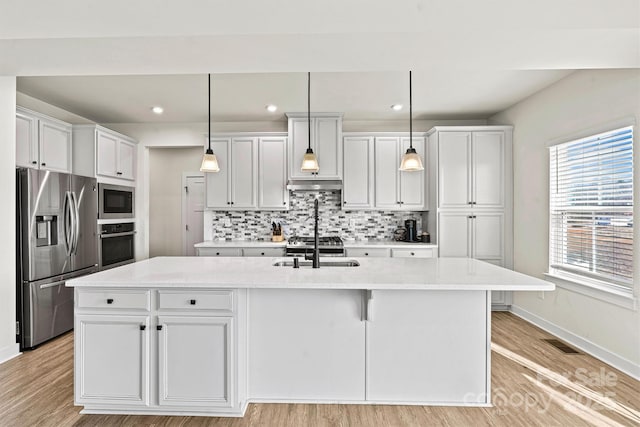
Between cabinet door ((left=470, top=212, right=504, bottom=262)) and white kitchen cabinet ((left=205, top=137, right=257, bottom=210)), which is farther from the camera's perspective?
white kitchen cabinet ((left=205, top=137, right=257, bottom=210))

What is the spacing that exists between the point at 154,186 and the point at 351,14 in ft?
16.3

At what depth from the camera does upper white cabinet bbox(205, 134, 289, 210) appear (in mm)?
4770

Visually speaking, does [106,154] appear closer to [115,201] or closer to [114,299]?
[115,201]

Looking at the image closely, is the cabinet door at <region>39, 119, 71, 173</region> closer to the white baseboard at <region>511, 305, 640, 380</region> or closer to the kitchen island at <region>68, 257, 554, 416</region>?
the kitchen island at <region>68, 257, 554, 416</region>

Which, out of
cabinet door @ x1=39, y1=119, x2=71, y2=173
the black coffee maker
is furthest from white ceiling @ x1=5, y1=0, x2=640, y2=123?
the black coffee maker

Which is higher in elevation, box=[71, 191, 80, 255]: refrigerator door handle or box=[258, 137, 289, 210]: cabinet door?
box=[258, 137, 289, 210]: cabinet door

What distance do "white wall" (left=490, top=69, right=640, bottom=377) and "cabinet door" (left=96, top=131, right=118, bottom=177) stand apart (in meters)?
5.06

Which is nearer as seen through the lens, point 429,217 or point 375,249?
point 375,249

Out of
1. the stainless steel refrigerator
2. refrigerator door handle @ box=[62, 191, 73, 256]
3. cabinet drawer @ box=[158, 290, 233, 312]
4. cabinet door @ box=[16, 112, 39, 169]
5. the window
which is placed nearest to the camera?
cabinet drawer @ box=[158, 290, 233, 312]


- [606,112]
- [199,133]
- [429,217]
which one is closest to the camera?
[606,112]

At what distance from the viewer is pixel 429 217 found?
4.81 m

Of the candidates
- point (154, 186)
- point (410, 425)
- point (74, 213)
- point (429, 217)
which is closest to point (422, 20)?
point (410, 425)

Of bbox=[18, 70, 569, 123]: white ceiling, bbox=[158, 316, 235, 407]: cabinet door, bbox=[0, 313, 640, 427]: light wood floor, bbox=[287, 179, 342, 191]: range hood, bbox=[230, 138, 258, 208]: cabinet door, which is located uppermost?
bbox=[18, 70, 569, 123]: white ceiling

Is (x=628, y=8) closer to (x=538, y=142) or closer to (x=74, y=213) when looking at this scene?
(x=538, y=142)
